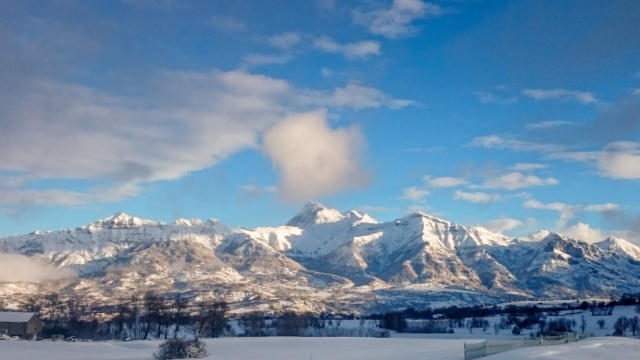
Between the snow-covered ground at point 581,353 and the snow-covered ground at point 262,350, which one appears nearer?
the snow-covered ground at point 581,353

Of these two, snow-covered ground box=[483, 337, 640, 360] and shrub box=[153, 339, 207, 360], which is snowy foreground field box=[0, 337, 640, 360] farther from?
shrub box=[153, 339, 207, 360]

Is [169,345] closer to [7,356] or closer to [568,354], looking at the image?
[7,356]

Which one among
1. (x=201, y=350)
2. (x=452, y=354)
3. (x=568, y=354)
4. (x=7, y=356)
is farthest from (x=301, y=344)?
(x=568, y=354)

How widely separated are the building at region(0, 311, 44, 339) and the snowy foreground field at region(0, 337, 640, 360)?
61226 millimetres

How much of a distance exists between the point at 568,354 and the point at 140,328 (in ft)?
497

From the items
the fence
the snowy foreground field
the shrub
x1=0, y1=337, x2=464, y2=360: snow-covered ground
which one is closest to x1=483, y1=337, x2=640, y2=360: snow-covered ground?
the snowy foreground field

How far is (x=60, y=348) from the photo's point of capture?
88.4m

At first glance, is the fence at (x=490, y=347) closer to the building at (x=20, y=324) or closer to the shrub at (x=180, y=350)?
the shrub at (x=180, y=350)

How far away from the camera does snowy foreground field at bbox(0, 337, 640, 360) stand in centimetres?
5606

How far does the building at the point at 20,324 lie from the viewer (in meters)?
148

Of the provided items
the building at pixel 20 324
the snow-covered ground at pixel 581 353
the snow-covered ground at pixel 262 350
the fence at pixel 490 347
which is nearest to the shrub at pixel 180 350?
the snow-covered ground at pixel 262 350

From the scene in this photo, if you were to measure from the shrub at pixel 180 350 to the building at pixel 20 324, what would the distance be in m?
89.5

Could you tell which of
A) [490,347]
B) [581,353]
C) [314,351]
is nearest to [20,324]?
[314,351]

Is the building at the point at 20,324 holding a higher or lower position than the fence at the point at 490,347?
lower
